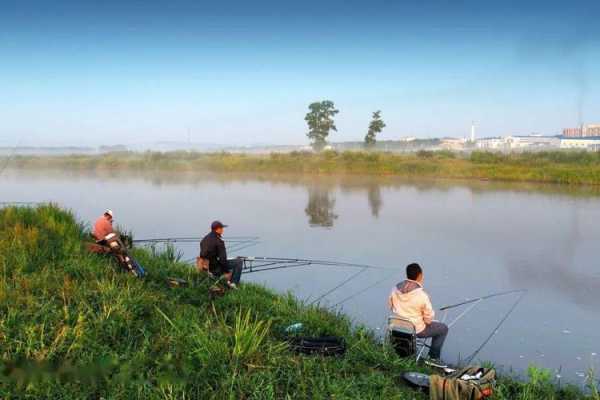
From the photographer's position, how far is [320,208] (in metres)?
17.0

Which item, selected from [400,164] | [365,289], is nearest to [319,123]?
[400,164]

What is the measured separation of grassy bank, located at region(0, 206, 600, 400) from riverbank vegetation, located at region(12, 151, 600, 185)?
77.6 feet

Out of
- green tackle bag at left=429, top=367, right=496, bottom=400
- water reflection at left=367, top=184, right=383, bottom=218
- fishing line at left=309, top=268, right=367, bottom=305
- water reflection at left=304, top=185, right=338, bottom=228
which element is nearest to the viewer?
green tackle bag at left=429, top=367, right=496, bottom=400

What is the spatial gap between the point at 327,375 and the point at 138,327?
1.47 meters

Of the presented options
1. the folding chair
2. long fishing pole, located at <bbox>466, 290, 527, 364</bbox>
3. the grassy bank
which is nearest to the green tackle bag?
the grassy bank

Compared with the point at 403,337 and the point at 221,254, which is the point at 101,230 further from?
the point at 403,337

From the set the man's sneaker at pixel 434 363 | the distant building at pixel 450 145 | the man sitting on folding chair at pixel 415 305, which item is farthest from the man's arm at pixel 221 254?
the distant building at pixel 450 145

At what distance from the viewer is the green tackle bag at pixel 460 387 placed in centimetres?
311

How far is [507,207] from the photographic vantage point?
16859 millimetres

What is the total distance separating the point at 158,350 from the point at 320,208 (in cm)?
1357

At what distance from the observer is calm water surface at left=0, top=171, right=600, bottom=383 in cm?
566

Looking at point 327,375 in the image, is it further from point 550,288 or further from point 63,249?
point 550,288

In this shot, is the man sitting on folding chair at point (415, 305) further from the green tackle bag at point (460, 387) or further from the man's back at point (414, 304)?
the green tackle bag at point (460, 387)

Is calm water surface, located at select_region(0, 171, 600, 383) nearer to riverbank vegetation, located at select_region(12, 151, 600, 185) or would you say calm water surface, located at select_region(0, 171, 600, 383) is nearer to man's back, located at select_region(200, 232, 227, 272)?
man's back, located at select_region(200, 232, 227, 272)
